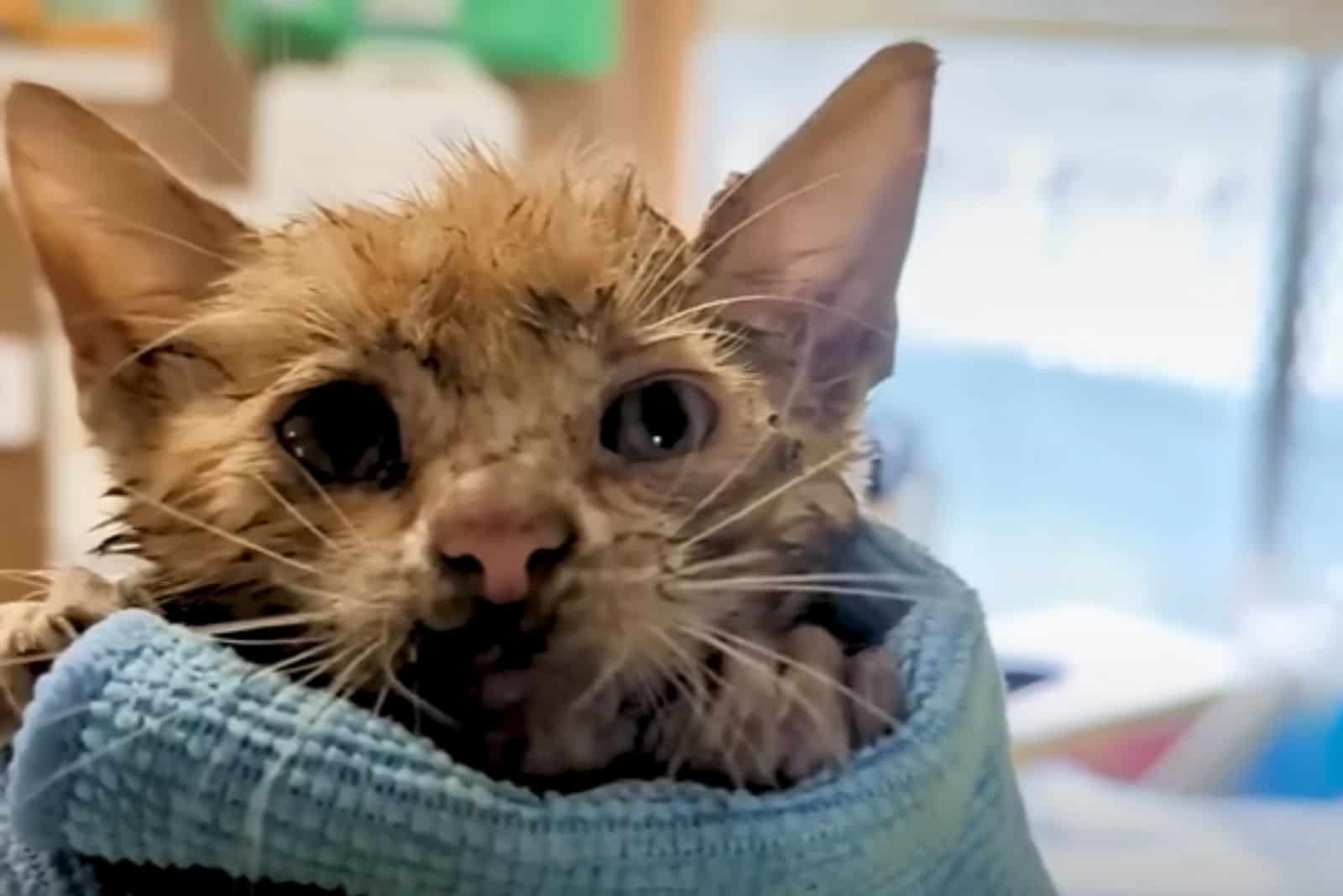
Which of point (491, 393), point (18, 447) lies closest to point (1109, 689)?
point (18, 447)

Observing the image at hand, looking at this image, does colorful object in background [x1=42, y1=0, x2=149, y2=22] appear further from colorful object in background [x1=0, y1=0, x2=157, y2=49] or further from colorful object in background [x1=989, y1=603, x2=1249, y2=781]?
colorful object in background [x1=989, y1=603, x2=1249, y2=781]

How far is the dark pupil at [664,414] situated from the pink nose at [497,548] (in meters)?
0.10

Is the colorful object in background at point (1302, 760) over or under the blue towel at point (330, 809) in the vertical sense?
under

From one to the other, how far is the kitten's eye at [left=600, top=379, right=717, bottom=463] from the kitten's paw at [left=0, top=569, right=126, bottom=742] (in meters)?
0.16

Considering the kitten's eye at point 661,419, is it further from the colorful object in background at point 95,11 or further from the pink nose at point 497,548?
the colorful object in background at point 95,11

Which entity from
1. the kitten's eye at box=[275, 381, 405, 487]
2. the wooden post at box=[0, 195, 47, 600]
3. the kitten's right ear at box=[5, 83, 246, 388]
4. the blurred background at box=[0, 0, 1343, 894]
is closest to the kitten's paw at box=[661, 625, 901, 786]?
the kitten's eye at box=[275, 381, 405, 487]

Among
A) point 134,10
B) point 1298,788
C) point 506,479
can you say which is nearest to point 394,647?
point 506,479

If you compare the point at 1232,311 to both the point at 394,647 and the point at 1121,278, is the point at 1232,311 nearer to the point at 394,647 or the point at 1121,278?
the point at 1121,278

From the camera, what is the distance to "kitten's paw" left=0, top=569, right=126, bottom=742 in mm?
479

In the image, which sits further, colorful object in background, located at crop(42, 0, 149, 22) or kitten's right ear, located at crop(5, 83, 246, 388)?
colorful object in background, located at crop(42, 0, 149, 22)

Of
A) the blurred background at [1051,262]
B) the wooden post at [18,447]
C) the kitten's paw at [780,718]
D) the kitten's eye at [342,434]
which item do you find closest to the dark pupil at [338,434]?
the kitten's eye at [342,434]

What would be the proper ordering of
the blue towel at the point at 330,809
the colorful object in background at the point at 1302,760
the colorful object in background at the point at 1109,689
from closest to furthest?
the blue towel at the point at 330,809 < the colorful object in background at the point at 1109,689 < the colorful object in background at the point at 1302,760

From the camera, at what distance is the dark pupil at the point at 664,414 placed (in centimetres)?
57

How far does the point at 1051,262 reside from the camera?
5.36 feet
